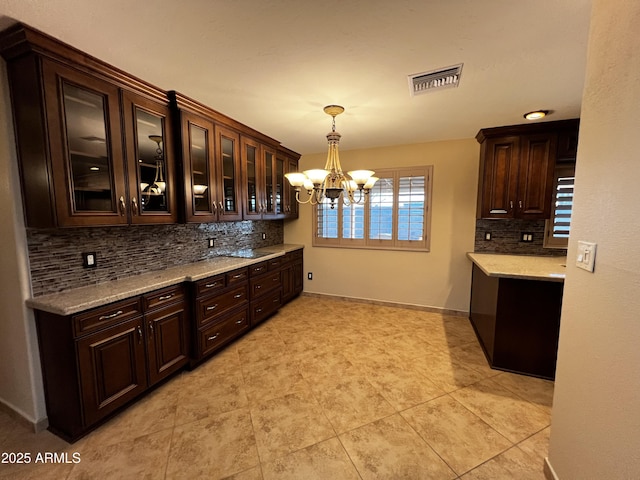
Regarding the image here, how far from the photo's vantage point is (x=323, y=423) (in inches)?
74.2

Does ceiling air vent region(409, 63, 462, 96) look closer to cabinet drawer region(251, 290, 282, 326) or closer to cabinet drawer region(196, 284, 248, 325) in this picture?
cabinet drawer region(196, 284, 248, 325)

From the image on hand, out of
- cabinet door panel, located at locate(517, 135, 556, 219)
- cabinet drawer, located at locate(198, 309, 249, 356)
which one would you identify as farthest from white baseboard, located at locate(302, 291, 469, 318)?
cabinet drawer, located at locate(198, 309, 249, 356)

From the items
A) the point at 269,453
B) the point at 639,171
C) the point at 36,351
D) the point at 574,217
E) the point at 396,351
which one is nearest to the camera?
the point at 639,171

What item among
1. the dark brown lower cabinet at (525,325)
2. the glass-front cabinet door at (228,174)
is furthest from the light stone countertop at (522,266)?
the glass-front cabinet door at (228,174)

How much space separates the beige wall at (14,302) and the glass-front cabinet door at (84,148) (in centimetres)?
28

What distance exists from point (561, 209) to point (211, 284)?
13.0ft

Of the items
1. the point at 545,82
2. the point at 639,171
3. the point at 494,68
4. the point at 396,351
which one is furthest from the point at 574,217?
the point at 396,351

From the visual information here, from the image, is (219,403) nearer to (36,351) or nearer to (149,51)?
(36,351)

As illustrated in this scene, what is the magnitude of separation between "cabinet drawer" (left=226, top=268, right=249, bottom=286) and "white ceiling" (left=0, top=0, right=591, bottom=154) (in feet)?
5.42

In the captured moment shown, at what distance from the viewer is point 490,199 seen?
3.25 metres

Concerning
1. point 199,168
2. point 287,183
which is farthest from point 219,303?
point 287,183

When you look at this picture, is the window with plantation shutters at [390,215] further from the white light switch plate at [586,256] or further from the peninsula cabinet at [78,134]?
the peninsula cabinet at [78,134]

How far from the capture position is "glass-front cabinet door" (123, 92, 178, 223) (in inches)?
80.6

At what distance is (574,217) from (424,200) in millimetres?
2496
